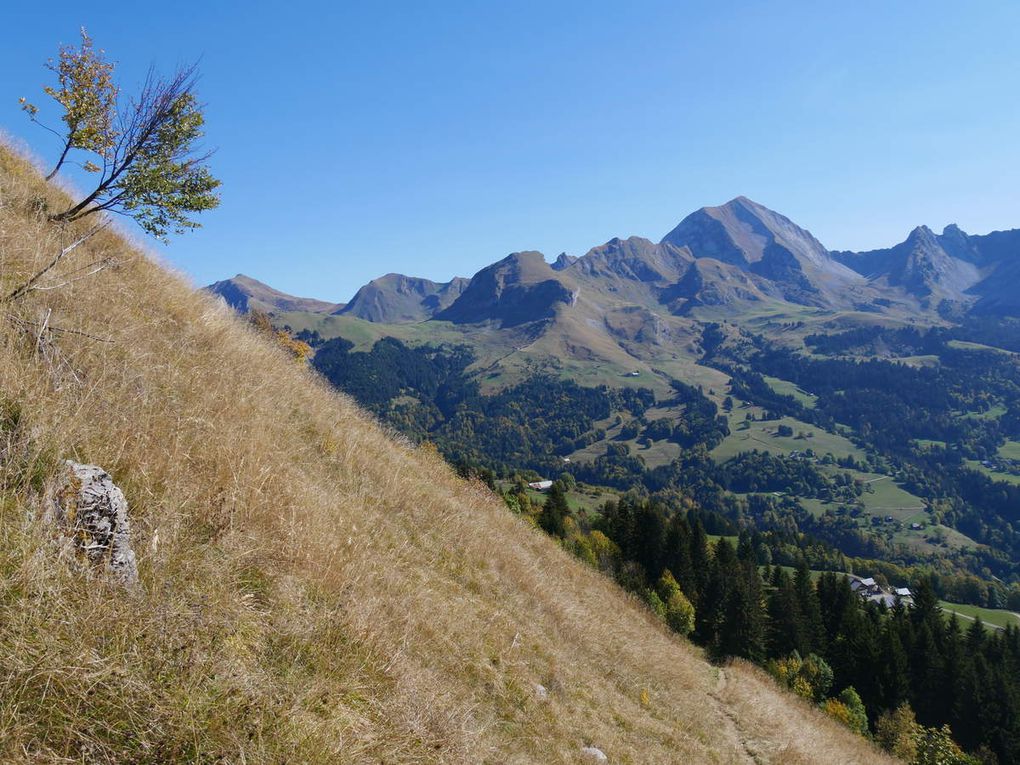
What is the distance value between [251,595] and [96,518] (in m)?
1.49

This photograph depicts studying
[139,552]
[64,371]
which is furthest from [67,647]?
[64,371]

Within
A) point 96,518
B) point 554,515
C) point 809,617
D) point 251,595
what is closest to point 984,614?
point 809,617

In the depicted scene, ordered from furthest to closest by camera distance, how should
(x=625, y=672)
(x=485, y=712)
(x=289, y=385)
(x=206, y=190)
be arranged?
1. (x=206, y=190)
2. (x=289, y=385)
3. (x=625, y=672)
4. (x=485, y=712)

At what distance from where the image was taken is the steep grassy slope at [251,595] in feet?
11.6

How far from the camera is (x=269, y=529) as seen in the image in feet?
20.6

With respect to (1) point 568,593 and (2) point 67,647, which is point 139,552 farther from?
(1) point 568,593

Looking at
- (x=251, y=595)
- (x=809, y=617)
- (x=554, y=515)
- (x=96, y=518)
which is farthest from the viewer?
(x=809, y=617)

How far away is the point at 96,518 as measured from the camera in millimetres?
4562

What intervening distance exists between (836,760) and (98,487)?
21248mm

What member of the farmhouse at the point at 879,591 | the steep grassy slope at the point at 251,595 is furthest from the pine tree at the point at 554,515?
the farmhouse at the point at 879,591

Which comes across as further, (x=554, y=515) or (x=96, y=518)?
(x=554, y=515)

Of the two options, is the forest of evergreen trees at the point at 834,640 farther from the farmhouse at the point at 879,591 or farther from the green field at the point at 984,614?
the green field at the point at 984,614

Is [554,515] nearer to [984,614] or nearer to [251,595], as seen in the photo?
[251,595]

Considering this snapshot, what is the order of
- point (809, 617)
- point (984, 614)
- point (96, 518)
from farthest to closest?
point (984, 614), point (809, 617), point (96, 518)
